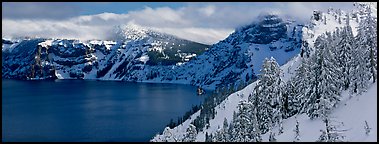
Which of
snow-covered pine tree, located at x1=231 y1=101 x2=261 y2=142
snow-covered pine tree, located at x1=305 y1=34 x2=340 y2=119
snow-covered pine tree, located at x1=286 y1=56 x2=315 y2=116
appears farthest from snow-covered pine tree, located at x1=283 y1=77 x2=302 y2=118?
snow-covered pine tree, located at x1=231 y1=101 x2=261 y2=142

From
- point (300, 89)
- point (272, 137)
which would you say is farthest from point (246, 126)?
point (300, 89)

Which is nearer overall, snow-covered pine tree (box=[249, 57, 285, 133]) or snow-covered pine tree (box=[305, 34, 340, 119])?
snow-covered pine tree (box=[305, 34, 340, 119])

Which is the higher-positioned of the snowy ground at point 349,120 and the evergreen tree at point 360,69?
the evergreen tree at point 360,69

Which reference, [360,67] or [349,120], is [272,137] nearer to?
[349,120]

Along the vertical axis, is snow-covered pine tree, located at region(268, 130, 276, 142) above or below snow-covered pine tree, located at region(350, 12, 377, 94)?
below

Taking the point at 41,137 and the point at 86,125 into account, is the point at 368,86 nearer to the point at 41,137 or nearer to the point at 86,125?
the point at 41,137

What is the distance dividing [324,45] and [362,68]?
296 inches

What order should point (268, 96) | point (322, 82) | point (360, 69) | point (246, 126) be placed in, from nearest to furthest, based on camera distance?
point (246, 126) < point (322, 82) < point (268, 96) < point (360, 69)

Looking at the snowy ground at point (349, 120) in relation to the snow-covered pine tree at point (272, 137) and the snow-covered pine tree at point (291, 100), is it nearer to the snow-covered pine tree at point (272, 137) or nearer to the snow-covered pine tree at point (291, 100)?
the snow-covered pine tree at point (272, 137)

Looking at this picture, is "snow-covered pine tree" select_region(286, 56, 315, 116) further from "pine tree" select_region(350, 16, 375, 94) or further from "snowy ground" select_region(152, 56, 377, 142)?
"pine tree" select_region(350, 16, 375, 94)

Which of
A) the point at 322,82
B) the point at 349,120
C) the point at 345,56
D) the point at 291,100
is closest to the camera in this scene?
the point at 349,120

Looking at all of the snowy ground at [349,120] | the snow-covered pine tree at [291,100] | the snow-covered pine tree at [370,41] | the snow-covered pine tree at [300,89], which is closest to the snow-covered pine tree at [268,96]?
the snowy ground at [349,120]

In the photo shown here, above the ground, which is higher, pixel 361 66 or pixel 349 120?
pixel 361 66

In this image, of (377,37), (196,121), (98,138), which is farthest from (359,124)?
(98,138)
